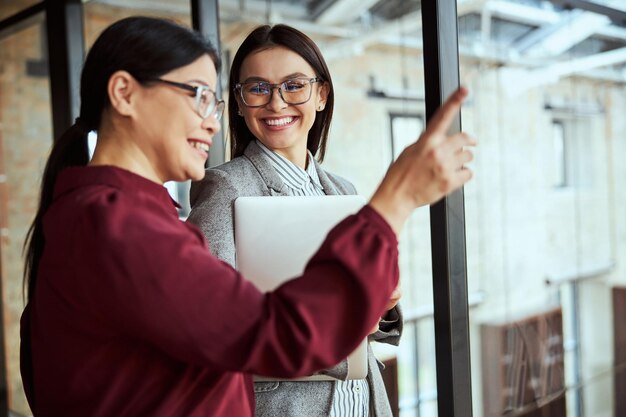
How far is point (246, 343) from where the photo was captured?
2.30 ft

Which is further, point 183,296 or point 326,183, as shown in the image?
point 326,183

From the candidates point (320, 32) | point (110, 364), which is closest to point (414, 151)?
point (110, 364)

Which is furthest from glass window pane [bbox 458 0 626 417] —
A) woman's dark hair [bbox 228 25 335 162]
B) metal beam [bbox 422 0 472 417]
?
woman's dark hair [bbox 228 25 335 162]

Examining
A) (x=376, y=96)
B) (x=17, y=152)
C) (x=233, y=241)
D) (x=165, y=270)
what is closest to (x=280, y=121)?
(x=233, y=241)

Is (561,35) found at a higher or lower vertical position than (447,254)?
higher

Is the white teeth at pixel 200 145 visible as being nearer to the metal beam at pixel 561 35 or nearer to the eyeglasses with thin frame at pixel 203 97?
the eyeglasses with thin frame at pixel 203 97

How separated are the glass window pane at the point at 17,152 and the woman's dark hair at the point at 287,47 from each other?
3157 mm

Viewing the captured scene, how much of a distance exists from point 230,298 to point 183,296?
49 millimetres

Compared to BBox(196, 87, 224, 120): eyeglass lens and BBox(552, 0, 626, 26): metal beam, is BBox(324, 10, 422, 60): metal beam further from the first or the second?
BBox(196, 87, 224, 120): eyeglass lens

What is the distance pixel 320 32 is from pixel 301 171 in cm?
560

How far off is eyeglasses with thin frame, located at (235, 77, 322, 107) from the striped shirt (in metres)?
0.09

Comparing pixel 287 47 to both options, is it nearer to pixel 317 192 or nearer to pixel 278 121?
pixel 278 121

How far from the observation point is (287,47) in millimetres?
1288

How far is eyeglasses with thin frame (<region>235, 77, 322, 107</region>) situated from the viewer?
1287 millimetres
